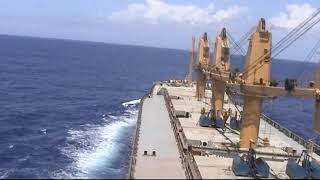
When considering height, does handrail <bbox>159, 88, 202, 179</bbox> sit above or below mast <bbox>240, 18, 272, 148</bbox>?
below

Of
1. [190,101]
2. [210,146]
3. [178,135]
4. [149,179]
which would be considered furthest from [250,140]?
[190,101]

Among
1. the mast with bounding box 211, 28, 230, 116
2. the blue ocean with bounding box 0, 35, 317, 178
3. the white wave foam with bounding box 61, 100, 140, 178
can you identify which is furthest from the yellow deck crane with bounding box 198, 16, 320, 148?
the mast with bounding box 211, 28, 230, 116

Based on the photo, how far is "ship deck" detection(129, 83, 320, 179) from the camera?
40.7 m

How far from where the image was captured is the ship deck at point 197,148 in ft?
133

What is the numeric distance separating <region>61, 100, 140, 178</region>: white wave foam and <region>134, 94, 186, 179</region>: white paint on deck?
4413mm

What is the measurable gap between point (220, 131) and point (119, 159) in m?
13.7

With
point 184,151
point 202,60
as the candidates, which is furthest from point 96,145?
point 202,60

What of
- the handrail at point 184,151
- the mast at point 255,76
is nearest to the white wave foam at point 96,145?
the handrail at point 184,151

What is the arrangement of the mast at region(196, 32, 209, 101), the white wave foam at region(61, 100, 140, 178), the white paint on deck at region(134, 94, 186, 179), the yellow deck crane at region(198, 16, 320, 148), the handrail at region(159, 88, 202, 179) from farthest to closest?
the mast at region(196, 32, 209, 101)
the white wave foam at region(61, 100, 140, 178)
the yellow deck crane at region(198, 16, 320, 148)
the handrail at region(159, 88, 202, 179)
the white paint on deck at region(134, 94, 186, 179)

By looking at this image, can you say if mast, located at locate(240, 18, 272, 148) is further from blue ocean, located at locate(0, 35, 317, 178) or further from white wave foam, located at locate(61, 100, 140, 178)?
white wave foam, located at locate(61, 100, 140, 178)

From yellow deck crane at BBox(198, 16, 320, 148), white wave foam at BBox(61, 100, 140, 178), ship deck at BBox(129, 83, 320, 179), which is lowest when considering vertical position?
white wave foam at BBox(61, 100, 140, 178)

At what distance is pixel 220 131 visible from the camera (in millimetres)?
61875

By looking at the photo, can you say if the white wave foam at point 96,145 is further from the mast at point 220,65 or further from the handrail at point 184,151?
the mast at point 220,65

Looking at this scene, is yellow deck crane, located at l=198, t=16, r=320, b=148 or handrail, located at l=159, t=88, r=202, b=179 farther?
yellow deck crane, located at l=198, t=16, r=320, b=148
